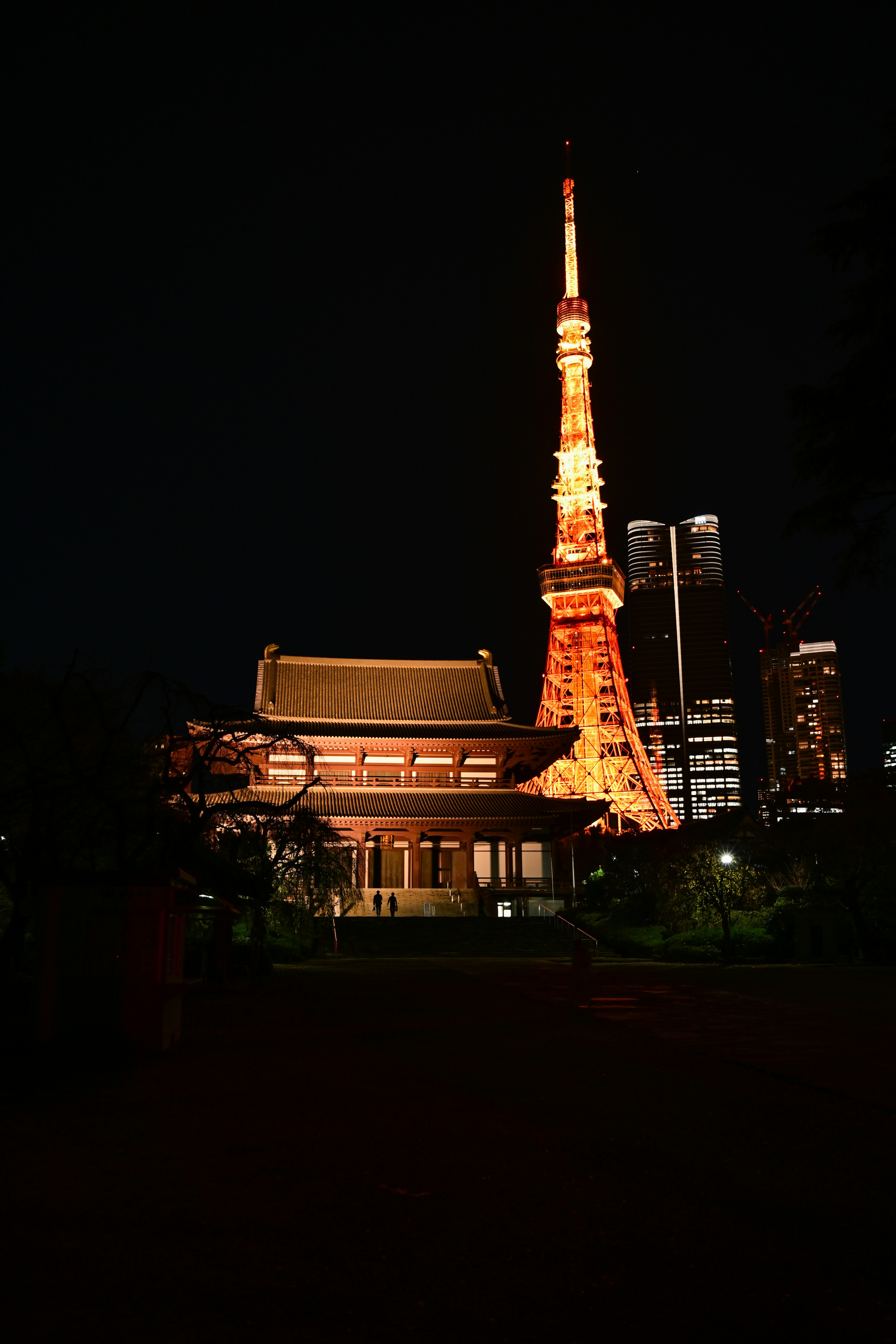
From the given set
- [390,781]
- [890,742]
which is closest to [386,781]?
[390,781]

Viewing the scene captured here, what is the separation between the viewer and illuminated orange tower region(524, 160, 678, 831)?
67062mm

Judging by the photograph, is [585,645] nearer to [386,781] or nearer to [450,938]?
[386,781]

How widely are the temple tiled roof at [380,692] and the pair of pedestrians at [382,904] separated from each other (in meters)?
8.73

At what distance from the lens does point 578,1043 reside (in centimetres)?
1254

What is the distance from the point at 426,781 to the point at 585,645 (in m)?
25.0

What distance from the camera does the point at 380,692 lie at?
168ft

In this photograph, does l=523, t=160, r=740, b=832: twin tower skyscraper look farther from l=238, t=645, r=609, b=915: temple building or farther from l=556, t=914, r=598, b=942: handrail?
l=556, t=914, r=598, b=942: handrail

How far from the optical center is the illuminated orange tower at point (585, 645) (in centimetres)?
6706

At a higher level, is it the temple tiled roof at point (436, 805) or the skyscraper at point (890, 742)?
the skyscraper at point (890, 742)

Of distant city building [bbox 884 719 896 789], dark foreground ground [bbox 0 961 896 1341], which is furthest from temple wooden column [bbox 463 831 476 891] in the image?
distant city building [bbox 884 719 896 789]

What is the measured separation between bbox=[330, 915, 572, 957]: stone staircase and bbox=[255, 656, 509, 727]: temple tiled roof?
11.7 m

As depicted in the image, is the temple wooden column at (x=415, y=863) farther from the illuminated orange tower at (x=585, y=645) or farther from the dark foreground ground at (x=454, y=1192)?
the dark foreground ground at (x=454, y=1192)

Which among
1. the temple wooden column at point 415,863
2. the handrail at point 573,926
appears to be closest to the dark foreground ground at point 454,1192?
the handrail at point 573,926

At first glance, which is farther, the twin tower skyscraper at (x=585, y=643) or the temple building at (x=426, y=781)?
the twin tower skyscraper at (x=585, y=643)
